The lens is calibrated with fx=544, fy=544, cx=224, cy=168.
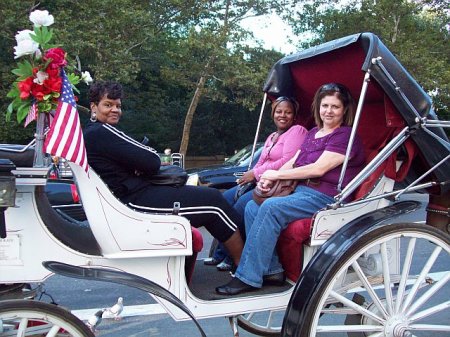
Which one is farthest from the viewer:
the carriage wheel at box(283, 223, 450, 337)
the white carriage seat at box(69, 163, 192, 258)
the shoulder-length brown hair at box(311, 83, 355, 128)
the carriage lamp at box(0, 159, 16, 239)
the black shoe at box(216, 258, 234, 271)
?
the black shoe at box(216, 258, 234, 271)

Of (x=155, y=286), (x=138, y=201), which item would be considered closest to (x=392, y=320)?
(x=155, y=286)

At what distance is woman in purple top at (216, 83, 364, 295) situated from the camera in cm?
337

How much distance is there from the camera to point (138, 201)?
3.26 meters

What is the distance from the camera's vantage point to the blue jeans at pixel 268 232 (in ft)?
11.0

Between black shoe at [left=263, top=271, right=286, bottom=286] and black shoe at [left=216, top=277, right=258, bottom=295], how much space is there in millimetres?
138

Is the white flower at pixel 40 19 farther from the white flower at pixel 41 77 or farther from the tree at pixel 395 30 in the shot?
the tree at pixel 395 30

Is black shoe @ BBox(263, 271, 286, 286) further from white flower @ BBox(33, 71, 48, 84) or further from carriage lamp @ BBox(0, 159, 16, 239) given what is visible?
white flower @ BBox(33, 71, 48, 84)

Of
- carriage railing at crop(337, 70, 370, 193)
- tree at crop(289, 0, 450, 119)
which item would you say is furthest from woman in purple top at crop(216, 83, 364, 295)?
tree at crop(289, 0, 450, 119)

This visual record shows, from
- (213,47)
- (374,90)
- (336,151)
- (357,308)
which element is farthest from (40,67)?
(213,47)

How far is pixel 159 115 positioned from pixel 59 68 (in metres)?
21.0

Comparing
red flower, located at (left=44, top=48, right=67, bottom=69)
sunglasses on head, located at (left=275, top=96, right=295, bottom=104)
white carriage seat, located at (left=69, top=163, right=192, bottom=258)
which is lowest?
white carriage seat, located at (left=69, top=163, right=192, bottom=258)

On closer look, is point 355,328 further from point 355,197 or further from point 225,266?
point 225,266

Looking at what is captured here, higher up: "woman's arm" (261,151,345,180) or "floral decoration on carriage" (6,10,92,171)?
"floral decoration on carriage" (6,10,92,171)

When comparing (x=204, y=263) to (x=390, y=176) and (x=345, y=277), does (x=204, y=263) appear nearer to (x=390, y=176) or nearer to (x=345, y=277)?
(x=345, y=277)
